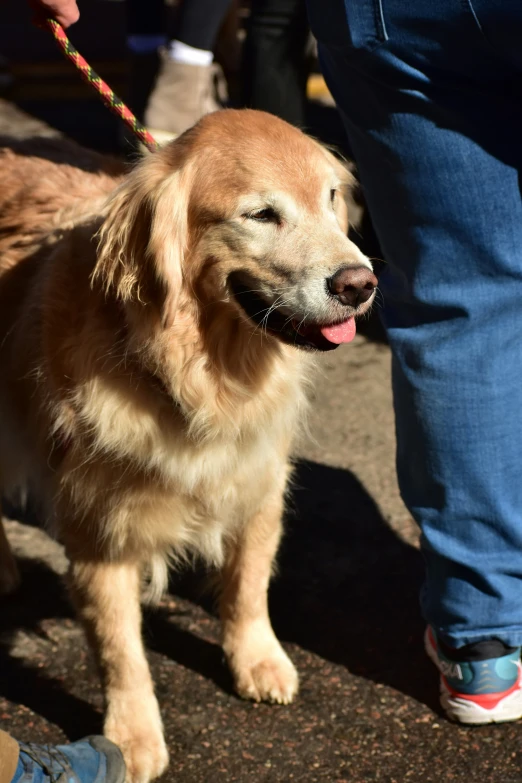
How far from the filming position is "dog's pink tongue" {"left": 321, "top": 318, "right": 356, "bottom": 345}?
87.5 inches

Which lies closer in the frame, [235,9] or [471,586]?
[471,586]

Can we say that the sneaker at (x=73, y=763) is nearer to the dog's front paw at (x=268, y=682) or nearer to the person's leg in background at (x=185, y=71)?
the dog's front paw at (x=268, y=682)

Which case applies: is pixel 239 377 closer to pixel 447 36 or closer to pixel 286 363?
pixel 286 363

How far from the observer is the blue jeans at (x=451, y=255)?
199 centimetres

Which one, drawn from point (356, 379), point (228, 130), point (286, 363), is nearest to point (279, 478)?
point (286, 363)

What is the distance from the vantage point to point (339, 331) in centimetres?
223

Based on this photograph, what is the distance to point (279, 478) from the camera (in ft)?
8.78

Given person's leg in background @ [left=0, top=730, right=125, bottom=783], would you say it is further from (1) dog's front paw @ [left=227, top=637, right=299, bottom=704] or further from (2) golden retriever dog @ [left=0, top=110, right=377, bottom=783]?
(1) dog's front paw @ [left=227, top=637, right=299, bottom=704]

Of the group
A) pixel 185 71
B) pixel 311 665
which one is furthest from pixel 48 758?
pixel 185 71

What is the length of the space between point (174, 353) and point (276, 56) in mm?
2516

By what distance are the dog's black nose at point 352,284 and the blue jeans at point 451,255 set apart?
0.12m

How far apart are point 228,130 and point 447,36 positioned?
0.58m

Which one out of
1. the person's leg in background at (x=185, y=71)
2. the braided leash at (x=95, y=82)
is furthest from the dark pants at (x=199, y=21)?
the braided leash at (x=95, y=82)

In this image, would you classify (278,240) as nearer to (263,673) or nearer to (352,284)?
(352,284)
